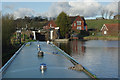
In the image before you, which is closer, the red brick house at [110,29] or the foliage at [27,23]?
the foliage at [27,23]

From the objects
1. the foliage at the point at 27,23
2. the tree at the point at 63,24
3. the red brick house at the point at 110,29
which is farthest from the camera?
the red brick house at the point at 110,29

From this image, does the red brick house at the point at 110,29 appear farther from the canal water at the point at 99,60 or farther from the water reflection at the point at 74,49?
the canal water at the point at 99,60

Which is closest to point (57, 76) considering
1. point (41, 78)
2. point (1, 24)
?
point (41, 78)

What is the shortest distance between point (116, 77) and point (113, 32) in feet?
231

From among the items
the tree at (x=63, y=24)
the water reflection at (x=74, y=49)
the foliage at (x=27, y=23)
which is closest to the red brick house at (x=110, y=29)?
the tree at (x=63, y=24)

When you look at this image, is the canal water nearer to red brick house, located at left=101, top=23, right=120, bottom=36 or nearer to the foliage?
the foliage

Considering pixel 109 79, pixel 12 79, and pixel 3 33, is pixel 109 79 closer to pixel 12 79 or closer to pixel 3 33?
pixel 12 79

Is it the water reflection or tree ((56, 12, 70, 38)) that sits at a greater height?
tree ((56, 12, 70, 38))

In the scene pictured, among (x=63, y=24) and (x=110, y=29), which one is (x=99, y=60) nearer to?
(x=63, y=24)

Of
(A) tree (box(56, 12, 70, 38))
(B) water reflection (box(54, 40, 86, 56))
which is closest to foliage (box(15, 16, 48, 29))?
(A) tree (box(56, 12, 70, 38))

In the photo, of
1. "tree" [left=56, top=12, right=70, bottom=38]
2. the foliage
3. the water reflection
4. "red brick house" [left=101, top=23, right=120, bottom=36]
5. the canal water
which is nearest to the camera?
the canal water

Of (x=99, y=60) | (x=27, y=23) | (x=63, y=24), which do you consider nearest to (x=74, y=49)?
(x=99, y=60)

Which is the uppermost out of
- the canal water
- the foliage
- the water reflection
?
the foliage

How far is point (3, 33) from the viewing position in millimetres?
26625
